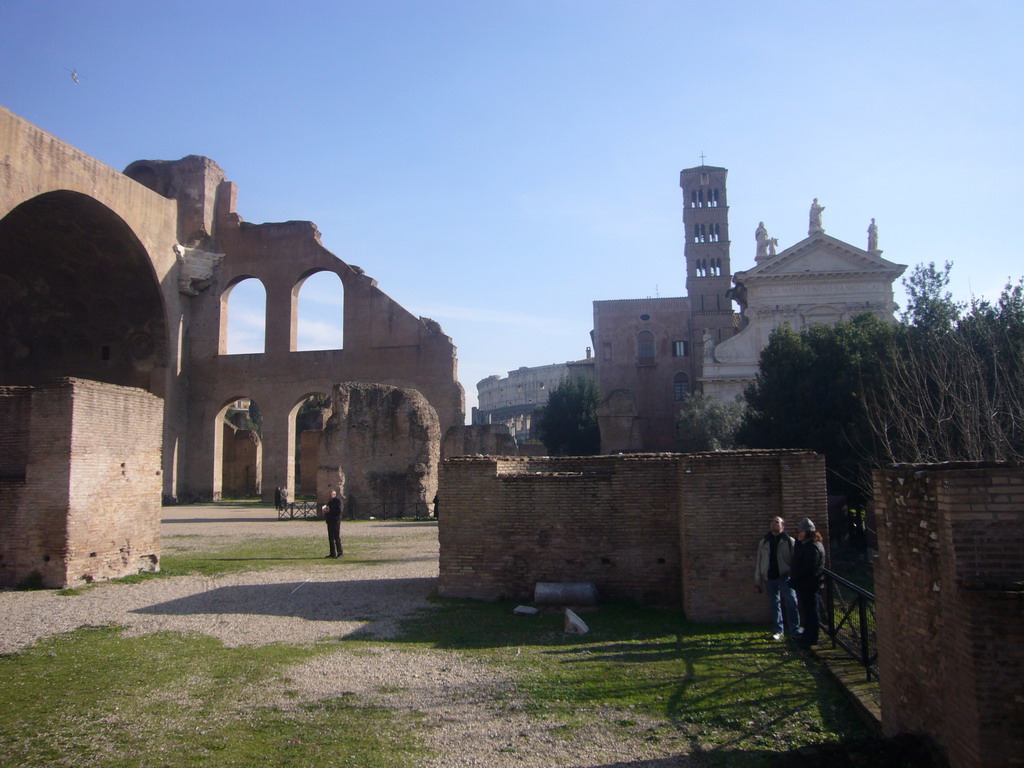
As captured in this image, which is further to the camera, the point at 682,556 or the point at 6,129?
the point at 6,129

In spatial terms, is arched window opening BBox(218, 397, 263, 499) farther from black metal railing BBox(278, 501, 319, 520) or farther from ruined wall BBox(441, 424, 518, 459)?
ruined wall BBox(441, 424, 518, 459)

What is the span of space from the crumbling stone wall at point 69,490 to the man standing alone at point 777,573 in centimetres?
837

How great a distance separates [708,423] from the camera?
3756 centimetres

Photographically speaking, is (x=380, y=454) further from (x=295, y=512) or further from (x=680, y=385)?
(x=680, y=385)

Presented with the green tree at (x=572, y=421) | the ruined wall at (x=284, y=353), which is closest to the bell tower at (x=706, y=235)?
the green tree at (x=572, y=421)

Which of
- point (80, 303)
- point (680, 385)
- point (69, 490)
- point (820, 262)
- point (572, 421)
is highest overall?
point (820, 262)

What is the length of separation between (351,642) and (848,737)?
4.25 meters

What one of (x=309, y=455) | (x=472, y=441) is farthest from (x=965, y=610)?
(x=309, y=455)

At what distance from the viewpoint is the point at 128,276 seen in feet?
99.2

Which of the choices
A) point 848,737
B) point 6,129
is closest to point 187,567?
point 848,737

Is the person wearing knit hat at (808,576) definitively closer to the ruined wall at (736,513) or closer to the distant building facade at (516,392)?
the ruined wall at (736,513)

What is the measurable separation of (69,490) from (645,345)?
50.7 meters

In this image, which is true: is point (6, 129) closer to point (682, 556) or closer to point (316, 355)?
point (316, 355)

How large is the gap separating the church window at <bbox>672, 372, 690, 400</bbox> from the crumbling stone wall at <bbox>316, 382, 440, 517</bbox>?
1429 inches
